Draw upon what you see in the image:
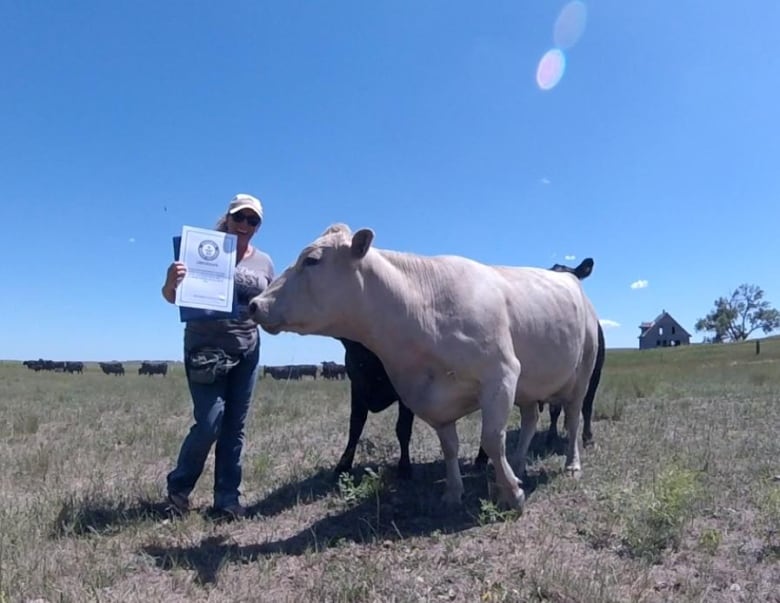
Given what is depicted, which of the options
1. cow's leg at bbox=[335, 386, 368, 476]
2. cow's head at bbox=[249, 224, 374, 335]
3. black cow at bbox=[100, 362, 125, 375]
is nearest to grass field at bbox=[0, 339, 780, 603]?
cow's leg at bbox=[335, 386, 368, 476]

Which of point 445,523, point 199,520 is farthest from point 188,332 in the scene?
point 445,523

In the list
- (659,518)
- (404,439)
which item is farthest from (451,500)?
(659,518)

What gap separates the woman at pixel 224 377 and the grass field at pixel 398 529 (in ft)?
0.97

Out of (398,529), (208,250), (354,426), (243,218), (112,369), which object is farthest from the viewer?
(112,369)

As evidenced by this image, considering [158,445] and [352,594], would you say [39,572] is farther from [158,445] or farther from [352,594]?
[158,445]

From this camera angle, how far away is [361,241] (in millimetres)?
4246

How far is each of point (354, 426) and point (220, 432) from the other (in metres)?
1.35

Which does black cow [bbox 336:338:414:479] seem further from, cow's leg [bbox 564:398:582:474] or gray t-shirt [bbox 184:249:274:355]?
cow's leg [bbox 564:398:582:474]

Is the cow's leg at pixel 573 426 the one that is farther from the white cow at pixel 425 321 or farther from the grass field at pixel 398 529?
the white cow at pixel 425 321

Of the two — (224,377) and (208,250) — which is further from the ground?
(208,250)

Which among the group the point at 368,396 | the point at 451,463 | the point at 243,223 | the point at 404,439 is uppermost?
the point at 243,223

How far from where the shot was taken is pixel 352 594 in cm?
308

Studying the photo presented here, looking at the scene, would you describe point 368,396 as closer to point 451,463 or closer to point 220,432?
point 451,463

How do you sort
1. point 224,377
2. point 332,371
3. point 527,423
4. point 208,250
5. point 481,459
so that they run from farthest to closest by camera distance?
point 332,371
point 481,459
point 527,423
point 224,377
point 208,250
